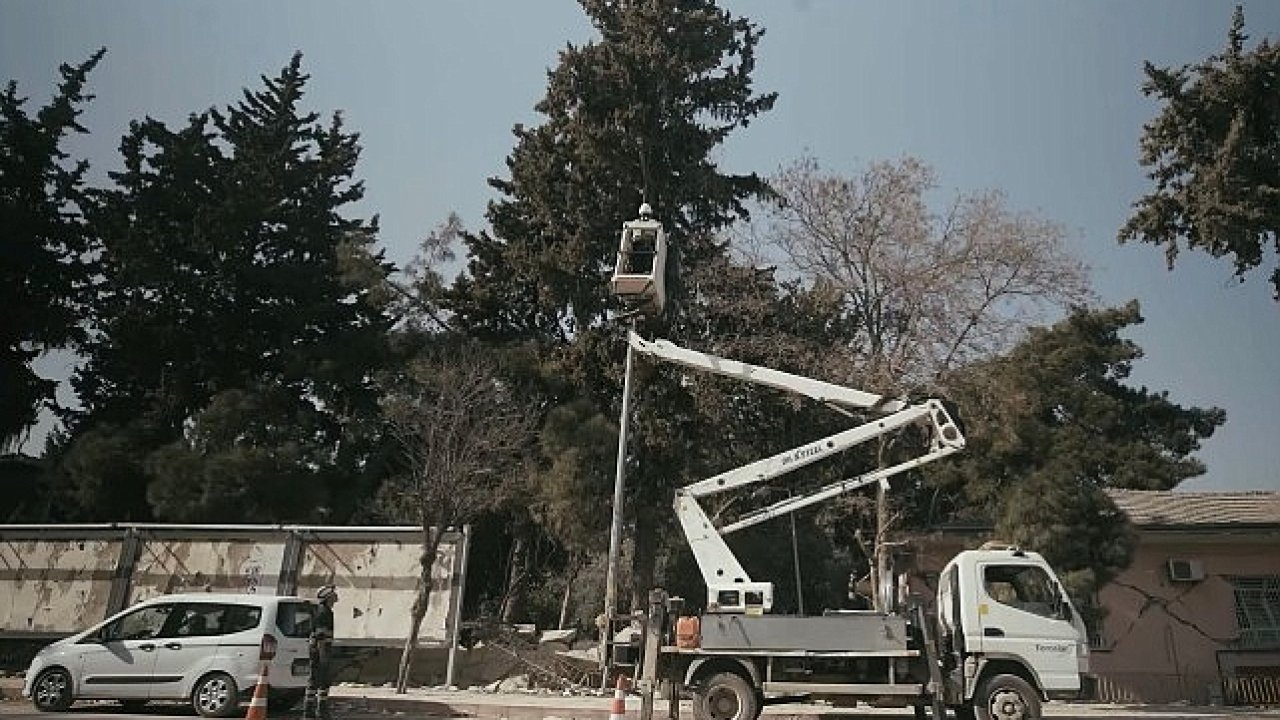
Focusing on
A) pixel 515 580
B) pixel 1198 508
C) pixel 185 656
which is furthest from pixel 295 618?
pixel 1198 508

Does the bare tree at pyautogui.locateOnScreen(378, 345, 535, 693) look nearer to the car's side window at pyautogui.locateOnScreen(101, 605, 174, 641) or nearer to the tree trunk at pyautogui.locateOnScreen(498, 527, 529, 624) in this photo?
the tree trunk at pyautogui.locateOnScreen(498, 527, 529, 624)

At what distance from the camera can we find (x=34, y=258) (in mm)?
28438

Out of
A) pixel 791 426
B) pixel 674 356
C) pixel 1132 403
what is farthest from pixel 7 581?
pixel 1132 403

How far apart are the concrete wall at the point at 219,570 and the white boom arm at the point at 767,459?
274 inches

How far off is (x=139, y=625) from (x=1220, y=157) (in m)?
21.9

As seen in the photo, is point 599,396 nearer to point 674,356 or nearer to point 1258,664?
point 674,356

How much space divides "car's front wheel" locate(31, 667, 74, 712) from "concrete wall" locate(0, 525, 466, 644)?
592cm

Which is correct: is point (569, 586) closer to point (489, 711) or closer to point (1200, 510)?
point (489, 711)

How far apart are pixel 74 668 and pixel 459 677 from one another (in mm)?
8072

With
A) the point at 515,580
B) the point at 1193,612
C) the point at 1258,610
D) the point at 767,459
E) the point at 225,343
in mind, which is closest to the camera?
the point at 767,459

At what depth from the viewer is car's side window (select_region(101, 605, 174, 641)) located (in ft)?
43.0

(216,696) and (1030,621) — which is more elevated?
(1030,621)

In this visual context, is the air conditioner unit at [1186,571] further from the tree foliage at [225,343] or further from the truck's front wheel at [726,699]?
the tree foliage at [225,343]

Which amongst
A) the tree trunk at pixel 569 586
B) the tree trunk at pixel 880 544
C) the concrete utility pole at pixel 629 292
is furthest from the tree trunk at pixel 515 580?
the concrete utility pole at pixel 629 292
